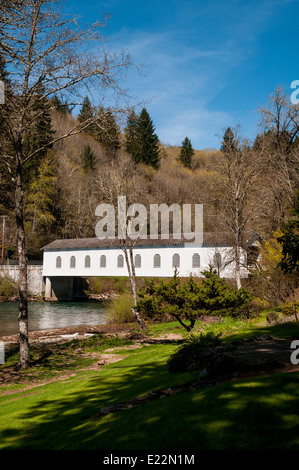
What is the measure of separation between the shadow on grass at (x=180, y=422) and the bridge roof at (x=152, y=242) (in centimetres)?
2638

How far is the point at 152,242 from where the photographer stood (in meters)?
43.5

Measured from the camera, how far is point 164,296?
1473cm

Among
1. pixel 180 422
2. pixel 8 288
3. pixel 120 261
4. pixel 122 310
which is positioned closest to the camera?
pixel 180 422

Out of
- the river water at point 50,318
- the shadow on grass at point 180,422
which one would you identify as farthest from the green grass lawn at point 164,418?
the river water at point 50,318

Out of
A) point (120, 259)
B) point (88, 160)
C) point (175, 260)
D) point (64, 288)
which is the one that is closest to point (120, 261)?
point (120, 259)

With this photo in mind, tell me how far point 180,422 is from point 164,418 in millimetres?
370

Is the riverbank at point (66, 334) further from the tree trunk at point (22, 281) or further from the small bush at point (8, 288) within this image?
the small bush at point (8, 288)

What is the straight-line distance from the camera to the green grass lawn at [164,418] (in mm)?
4059

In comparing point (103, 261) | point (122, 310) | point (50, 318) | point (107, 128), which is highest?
point (107, 128)

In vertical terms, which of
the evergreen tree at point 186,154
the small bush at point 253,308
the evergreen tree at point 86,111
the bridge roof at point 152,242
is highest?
the evergreen tree at point 186,154

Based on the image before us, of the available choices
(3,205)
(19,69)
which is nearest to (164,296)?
(19,69)

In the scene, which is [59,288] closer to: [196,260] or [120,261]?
[120,261]

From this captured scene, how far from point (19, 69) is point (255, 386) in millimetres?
10930
